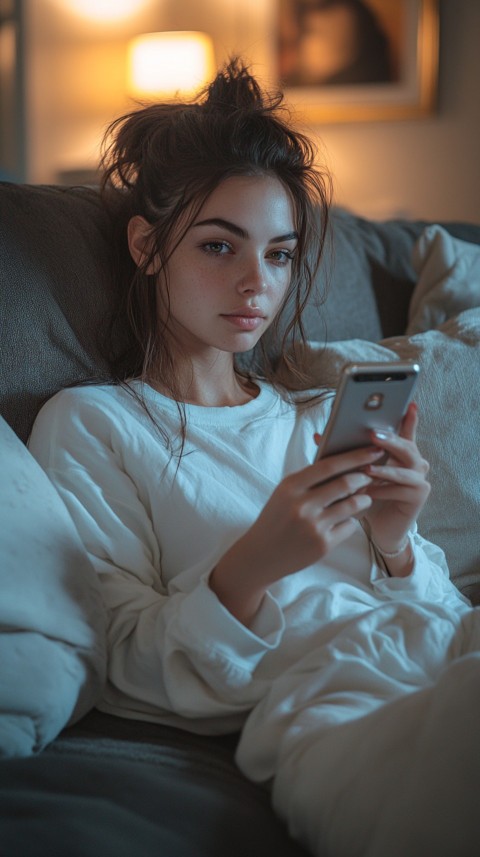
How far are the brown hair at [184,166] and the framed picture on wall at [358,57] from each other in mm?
2582

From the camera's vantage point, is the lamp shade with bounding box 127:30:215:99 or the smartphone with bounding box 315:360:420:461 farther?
the lamp shade with bounding box 127:30:215:99

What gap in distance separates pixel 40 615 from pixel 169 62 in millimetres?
3197

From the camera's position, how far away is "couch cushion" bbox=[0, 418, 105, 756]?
85 cm

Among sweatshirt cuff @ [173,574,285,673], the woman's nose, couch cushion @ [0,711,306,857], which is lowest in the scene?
couch cushion @ [0,711,306,857]

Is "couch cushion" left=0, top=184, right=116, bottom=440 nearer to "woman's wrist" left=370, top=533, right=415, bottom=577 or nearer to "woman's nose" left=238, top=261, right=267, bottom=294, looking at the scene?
"woman's nose" left=238, top=261, right=267, bottom=294

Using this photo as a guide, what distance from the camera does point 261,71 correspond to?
3883mm

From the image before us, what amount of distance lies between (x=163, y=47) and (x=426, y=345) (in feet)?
8.79

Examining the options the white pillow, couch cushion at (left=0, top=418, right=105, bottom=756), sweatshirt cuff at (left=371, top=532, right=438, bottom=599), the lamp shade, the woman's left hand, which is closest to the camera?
couch cushion at (left=0, top=418, right=105, bottom=756)

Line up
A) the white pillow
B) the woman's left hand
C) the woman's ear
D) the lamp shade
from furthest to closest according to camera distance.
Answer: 1. the lamp shade
2. the white pillow
3. the woman's ear
4. the woman's left hand

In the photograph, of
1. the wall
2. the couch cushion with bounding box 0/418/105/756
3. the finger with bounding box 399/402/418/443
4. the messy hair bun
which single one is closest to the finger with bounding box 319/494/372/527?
the finger with bounding box 399/402/418/443

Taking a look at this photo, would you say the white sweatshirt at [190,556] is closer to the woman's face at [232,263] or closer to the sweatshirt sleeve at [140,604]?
the sweatshirt sleeve at [140,604]

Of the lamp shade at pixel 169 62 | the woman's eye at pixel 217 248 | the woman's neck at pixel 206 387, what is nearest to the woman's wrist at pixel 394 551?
the woman's neck at pixel 206 387

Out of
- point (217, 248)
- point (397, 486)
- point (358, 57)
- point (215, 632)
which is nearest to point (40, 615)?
point (215, 632)

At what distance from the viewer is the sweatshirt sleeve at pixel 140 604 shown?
90 cm
